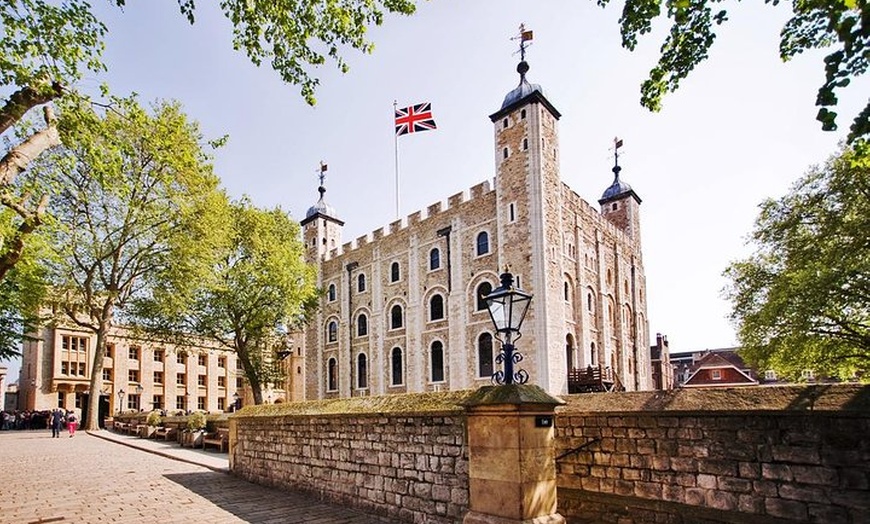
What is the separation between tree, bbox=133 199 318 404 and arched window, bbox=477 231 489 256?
9.62 meters

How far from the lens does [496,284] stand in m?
27.4

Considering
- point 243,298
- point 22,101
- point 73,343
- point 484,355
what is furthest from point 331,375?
point 22,101

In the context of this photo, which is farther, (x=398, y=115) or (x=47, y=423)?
(x=47, y=423)

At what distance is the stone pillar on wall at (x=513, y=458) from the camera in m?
5.54

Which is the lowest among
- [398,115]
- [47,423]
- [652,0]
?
[47,423]

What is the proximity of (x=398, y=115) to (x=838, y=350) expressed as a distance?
22523 mm

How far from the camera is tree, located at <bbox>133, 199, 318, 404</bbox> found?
82.7ft

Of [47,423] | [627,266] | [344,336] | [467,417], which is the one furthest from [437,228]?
[47,423]

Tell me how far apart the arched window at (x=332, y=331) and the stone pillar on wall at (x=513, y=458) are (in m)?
32.8

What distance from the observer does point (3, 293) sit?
65.0ft

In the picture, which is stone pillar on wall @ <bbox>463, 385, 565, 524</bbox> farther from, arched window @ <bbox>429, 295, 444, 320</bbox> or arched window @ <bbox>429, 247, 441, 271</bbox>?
arched window @ <bbox>429, 247, 441, 271</bbox>

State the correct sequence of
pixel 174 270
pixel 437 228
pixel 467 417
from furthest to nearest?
pixel 437 228, pixel 174 270, pixel 467 417

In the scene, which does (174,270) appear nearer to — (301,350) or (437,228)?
(437,228)

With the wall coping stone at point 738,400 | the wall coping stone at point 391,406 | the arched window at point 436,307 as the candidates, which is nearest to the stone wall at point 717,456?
the wall coping stone at point 738,400
